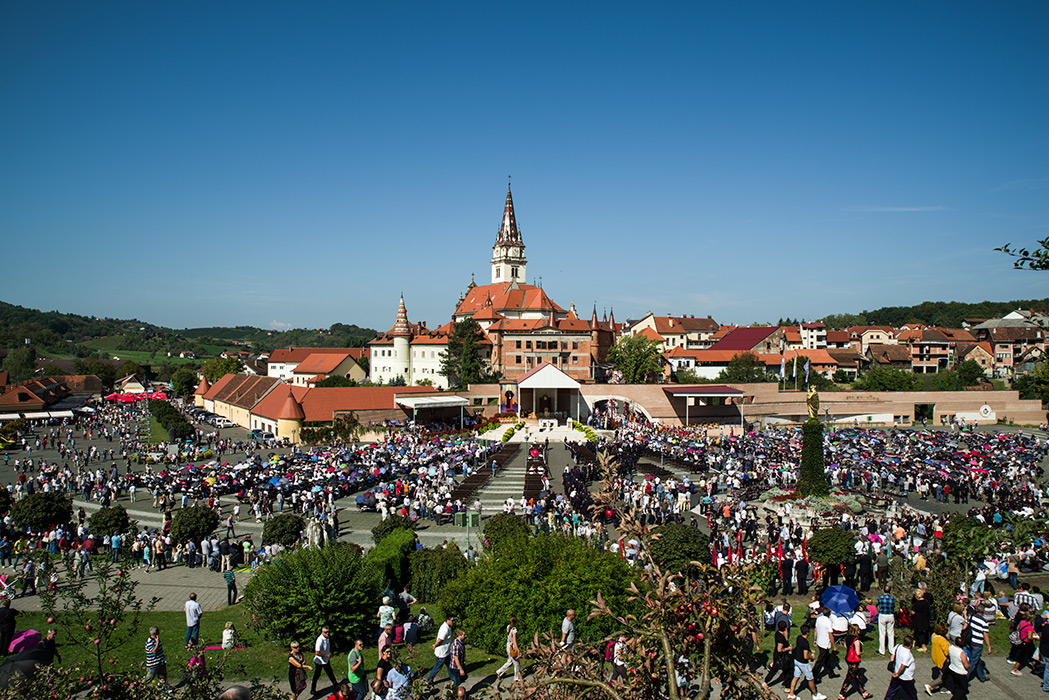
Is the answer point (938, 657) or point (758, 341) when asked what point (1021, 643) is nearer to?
point (938, 657)

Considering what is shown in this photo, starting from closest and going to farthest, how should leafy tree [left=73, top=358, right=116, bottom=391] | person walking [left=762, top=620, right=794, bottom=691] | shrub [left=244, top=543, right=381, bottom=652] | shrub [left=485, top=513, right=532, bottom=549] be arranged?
person walking [left=762, top=620, right=794, bottom=691]
shrub [left=244, top=543, right=381, bottom=652]
shrub [left=485, top=513, right=532, bottom=549]
leafy tree [left=73, top=358, right=116, bottom=391]

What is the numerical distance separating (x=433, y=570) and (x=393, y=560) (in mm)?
883

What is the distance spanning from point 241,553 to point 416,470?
38.5 ft

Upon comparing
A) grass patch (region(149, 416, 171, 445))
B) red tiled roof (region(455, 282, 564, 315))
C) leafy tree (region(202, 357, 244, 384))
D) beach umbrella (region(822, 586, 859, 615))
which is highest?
red tiled roof (region(455, 282, 564, 315))

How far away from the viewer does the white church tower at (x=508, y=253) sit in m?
90.1

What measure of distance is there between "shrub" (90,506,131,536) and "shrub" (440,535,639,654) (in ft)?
40.2

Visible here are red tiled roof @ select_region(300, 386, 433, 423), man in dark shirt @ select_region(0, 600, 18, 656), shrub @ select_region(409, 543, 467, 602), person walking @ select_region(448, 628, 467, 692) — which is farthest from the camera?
red tiled roof @ select_region(300, 386, 433, 423)

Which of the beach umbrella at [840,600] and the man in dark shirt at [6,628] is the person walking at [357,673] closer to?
the man in dark shirt at [6,628]

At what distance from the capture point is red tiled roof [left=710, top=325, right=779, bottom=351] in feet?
282

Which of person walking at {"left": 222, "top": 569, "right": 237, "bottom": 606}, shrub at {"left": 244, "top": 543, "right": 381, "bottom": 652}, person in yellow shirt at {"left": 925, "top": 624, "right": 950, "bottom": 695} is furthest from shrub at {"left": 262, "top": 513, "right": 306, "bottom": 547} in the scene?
person in yellow shirt at {"left": 925, "top": 624, "right": 950, "bottom": 695}

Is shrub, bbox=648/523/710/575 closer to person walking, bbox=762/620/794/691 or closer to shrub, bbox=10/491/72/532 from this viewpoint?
person walking, bbox=762/620/794/691

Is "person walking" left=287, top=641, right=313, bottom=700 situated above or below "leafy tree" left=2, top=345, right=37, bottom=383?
below

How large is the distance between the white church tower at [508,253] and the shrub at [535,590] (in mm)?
77641

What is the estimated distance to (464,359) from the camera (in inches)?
2389
